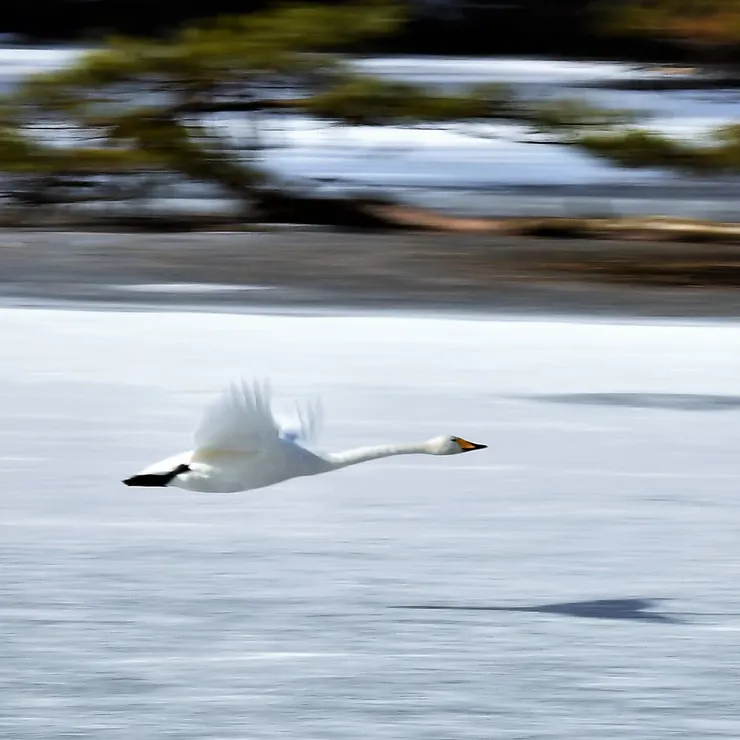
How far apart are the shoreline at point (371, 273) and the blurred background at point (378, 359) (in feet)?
0.10

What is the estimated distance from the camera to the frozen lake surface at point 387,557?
2.80 meters

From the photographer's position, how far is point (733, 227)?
9.27 meters

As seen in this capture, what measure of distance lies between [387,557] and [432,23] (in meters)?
4.87

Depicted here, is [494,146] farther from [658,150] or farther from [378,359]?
[378,359]

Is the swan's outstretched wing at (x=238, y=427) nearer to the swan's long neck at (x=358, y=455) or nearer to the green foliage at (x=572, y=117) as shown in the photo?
the swan's long neck at (x=358, y=455)

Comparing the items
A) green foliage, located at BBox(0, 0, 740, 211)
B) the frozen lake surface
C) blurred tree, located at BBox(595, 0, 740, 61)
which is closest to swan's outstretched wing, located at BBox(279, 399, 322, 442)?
the frozen lake surface

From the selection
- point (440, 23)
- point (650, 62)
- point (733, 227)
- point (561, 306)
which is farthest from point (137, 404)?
point (733, 227)

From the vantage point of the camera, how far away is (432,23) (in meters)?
8.13

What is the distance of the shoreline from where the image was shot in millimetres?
7055

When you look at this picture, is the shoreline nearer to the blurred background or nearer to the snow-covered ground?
the blurred background

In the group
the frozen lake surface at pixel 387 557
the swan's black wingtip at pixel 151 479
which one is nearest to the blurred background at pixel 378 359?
the frozen lake surface at pixel 387 557

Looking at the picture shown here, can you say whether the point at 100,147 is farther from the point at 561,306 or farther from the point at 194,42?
the point at 561,306

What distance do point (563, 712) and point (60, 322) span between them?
13.1 ft

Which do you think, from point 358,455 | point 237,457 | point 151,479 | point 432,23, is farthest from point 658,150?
point 151,479
